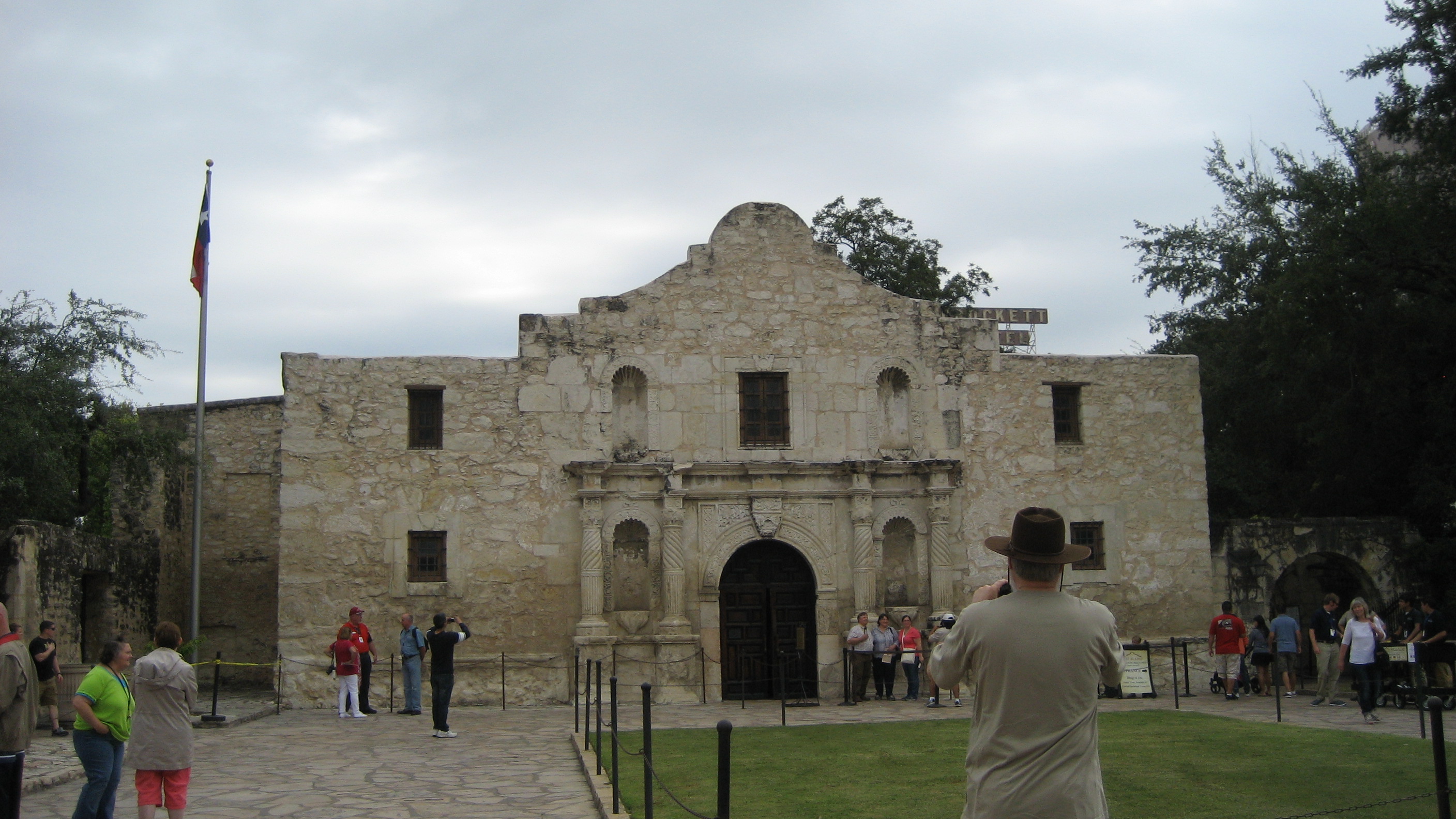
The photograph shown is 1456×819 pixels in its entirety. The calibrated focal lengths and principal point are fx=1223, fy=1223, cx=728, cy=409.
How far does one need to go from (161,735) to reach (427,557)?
11097mm

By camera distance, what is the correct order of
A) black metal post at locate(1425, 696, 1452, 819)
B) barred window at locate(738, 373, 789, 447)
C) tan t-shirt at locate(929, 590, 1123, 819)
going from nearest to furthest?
tan t-shirt at locate(929, 590, 1123, 819)
black metal post at locate(1425, 696, 1452, 819)
barred window at locate(738, 373, 789, 447)

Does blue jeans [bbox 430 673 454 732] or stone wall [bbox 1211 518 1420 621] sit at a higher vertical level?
stone wall [bbox 1211 518 1420 621]

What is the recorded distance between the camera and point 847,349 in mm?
19891

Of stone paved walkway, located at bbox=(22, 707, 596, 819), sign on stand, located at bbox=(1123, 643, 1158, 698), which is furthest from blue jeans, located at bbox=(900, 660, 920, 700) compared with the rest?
stone paved walkway, located at bbox=(22, 707, 596, 819)

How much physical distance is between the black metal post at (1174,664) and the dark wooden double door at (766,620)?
16.4ft

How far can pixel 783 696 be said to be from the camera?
14273 millimetres

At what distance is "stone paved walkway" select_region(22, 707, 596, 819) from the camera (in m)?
9.74

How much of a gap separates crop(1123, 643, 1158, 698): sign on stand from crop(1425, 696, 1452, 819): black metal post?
11786 mm

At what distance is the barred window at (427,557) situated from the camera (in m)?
18.9

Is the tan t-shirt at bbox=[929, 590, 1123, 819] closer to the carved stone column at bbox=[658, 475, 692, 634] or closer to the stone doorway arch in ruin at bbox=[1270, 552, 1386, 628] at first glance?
the carved stone column at bbox=[658, 475, 692, 634]

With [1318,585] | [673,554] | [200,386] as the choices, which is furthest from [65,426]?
[1318,585]

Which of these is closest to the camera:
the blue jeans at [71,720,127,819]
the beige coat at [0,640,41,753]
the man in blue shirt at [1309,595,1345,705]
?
the beige coat at [0,640,41,753]

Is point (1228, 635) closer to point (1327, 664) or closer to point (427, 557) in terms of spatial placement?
point (1327, 664)

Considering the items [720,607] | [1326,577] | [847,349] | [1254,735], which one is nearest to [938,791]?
[1254,735]
